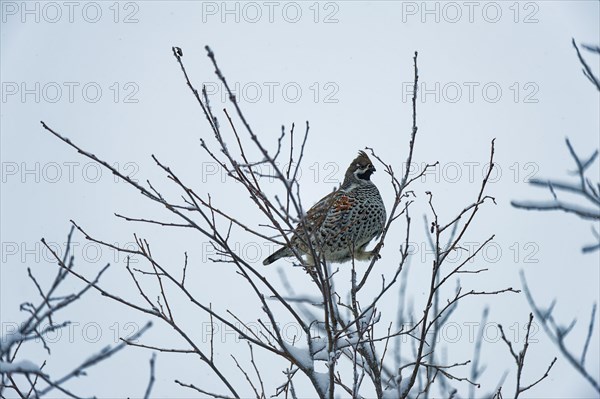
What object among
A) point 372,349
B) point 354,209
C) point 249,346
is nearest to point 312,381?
point 372,349

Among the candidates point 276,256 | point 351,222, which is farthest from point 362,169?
point 276,256

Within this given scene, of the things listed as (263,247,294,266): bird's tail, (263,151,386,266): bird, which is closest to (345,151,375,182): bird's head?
(263,151,386,266): bird

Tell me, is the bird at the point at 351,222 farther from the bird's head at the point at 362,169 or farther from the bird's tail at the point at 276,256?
the bird's head at the point at 362,169

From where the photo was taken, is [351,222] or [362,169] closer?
[351,222]

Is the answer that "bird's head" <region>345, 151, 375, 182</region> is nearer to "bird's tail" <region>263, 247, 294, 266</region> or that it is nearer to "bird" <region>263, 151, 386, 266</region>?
"bird" <region>263, 151, 386, 266</region>

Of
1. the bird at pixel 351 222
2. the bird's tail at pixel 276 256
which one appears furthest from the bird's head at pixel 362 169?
the bird's tail at pixel 276 256

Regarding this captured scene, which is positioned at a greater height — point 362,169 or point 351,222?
point 362,169

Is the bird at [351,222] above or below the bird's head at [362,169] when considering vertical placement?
below

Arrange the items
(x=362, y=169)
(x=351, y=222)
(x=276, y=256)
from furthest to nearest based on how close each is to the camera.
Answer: (x=362, y=169) < (x=276, y=256) < (x=351, y=222)

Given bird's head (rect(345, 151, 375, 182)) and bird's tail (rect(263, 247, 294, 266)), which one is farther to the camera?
bird's head (rect(345, 151, 375, 182))

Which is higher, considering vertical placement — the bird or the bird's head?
the bird's head

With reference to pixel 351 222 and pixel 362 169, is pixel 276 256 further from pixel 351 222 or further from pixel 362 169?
pixel 362 169

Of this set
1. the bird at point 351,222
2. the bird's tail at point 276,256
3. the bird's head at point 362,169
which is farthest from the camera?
the bird's head at point 362,169

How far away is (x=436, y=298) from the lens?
15.5ft
